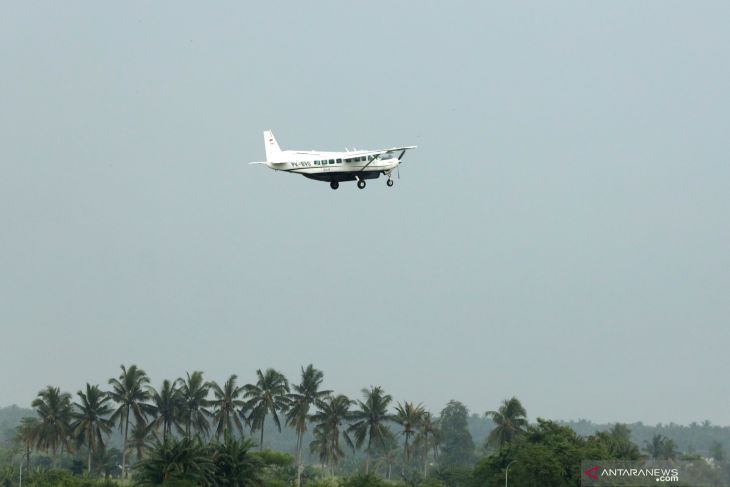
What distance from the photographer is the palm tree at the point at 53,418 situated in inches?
7126

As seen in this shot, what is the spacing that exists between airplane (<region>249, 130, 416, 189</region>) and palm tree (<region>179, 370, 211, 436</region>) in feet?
280

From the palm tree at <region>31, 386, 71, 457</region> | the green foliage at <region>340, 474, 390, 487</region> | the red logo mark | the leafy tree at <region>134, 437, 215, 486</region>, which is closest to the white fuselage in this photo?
the leafy tree at <region>134, 437, 215, 486</region>

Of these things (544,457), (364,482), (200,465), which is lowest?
(364,482)

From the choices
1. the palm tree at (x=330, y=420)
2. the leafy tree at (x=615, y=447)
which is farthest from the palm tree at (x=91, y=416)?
the leafy tree at (x=615, y=447)

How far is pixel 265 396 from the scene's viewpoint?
191625mm

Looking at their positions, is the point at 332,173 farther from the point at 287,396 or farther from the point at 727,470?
the point at 287,396

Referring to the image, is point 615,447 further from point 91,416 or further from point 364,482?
point 91,416

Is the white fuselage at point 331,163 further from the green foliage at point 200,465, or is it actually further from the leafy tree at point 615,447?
the leafy tree at point 615,447

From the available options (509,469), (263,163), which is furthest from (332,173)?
(509,469)

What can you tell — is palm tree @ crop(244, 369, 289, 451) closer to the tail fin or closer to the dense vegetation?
the dense vegetation

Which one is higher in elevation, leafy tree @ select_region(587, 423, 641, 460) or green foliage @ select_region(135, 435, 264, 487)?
leafy tree @ select_region(587, 423, 641, 460)

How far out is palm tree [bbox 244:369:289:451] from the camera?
18988cm

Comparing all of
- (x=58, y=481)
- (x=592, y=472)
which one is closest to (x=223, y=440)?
(x=58, y=481)

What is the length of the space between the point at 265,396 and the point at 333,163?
93.2 meters
